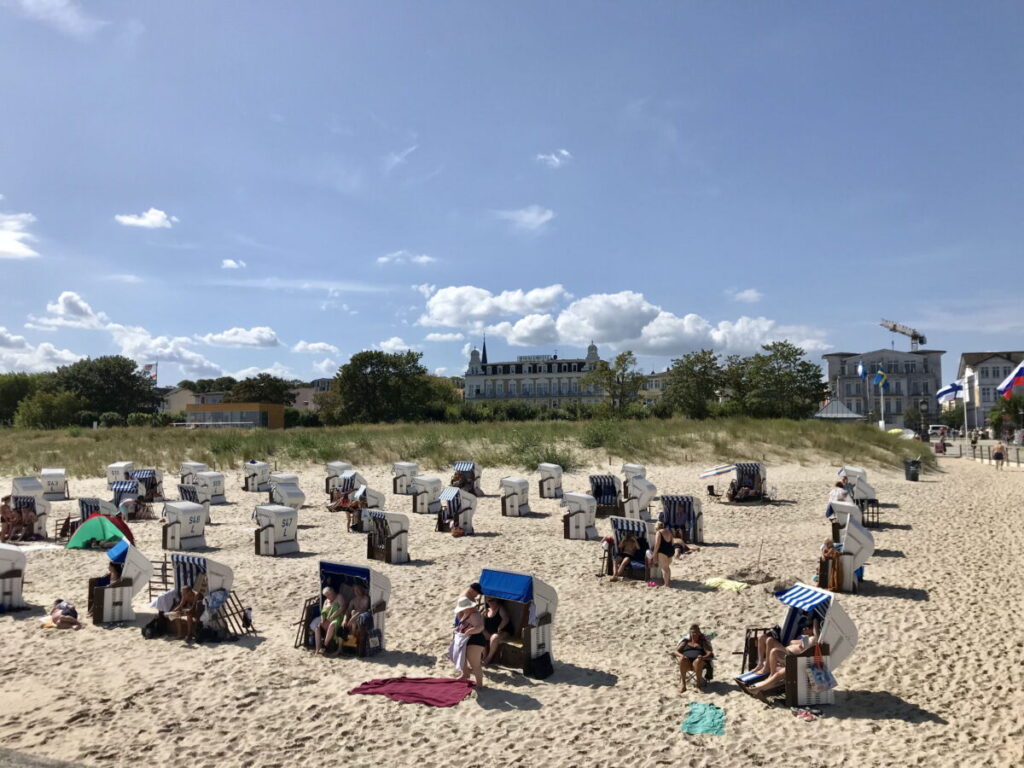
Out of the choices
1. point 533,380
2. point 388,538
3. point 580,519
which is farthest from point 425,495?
point 533,380

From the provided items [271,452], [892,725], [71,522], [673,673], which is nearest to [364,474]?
[271,452]

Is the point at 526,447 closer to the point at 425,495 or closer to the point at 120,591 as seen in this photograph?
the point at 425,495

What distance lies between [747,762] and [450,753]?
98.4 inches

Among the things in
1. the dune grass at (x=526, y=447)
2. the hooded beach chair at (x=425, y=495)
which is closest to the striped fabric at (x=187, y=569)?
the hooded beach chair at (x=425, y=495)

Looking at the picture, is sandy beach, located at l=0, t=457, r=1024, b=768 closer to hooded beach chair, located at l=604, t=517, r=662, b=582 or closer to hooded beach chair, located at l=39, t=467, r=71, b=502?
hooded beach chair, located at l=604, t=517, r=662, b=582

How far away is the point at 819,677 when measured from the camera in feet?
23.8

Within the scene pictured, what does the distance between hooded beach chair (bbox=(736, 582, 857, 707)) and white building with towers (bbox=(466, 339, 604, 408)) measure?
250 ft

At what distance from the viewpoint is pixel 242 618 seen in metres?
9.63

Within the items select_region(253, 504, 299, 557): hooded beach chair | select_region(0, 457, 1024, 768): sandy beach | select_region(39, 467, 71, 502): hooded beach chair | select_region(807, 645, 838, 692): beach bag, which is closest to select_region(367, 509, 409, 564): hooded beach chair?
Result: select_region(0, 457, 1024, 768): sandy beach

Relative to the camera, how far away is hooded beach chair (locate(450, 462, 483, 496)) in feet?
72.8

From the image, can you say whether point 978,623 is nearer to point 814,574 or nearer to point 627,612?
point 814,574

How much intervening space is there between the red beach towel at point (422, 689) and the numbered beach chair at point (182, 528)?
9338mm

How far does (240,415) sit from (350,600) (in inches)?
2389

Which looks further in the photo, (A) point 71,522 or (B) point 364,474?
(B) point 364,474
